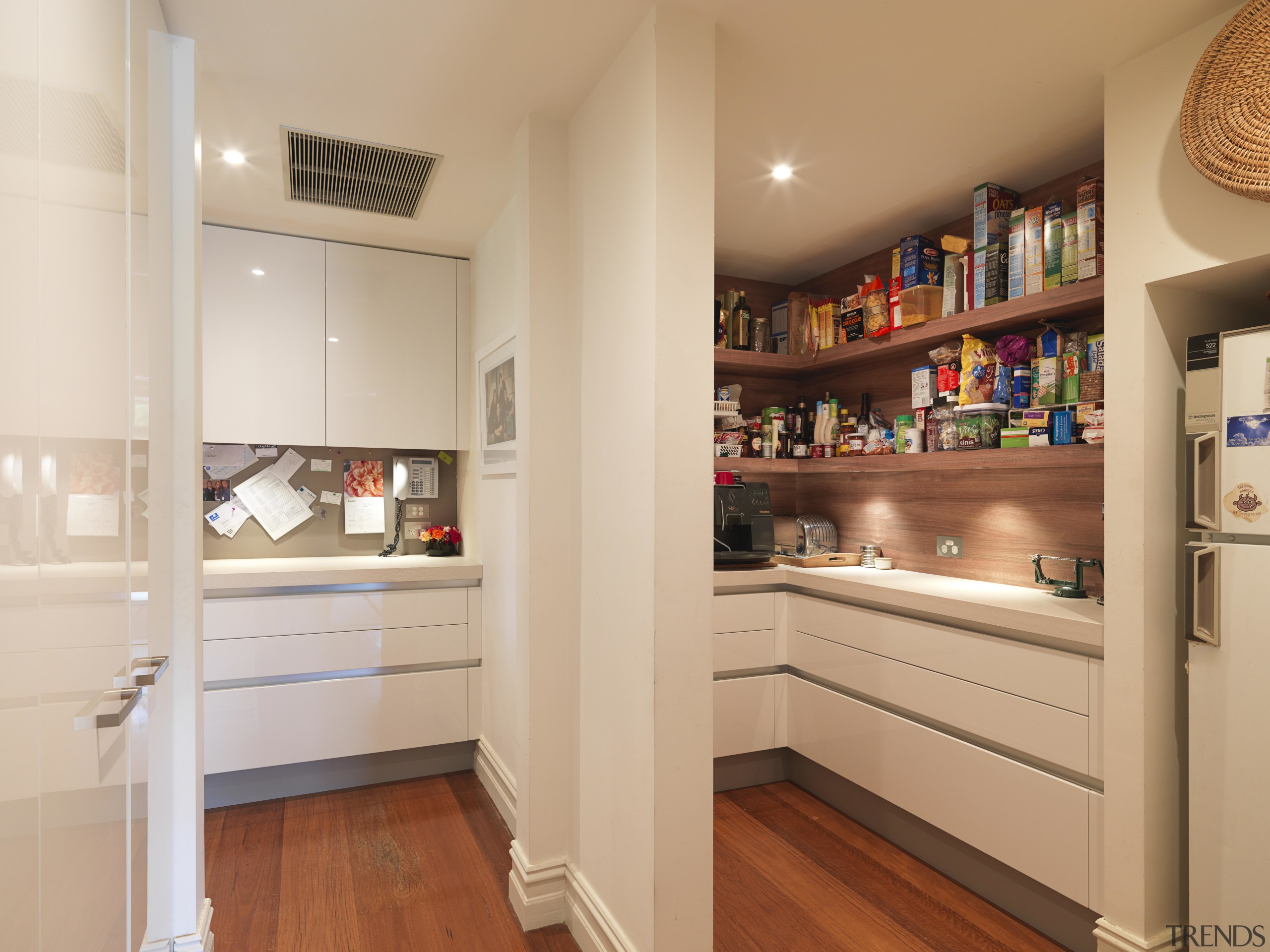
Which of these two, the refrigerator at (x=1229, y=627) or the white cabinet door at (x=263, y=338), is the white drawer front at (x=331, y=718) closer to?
the white cabinet door at (x=263, y=338)

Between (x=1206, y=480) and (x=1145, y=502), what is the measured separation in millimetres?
136

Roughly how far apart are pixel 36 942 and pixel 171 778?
109 centimetres

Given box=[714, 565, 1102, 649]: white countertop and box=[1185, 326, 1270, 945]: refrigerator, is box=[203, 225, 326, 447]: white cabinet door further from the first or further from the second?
box=[1185, 326, 1270, 945]: refrigerator

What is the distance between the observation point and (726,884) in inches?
94.8

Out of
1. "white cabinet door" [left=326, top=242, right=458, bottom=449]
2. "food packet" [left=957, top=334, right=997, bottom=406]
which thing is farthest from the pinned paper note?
"food packet" [left=957, top=334, right=997, bottom=406]

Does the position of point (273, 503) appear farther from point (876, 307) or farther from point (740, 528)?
point (876, 307)

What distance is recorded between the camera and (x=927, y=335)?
2.83 meters

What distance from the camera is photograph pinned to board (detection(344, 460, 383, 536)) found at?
369 cm

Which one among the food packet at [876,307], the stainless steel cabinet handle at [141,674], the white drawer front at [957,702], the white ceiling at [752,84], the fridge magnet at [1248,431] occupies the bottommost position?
the white drawer front at [957,702]

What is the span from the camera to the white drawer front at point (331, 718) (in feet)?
9.52

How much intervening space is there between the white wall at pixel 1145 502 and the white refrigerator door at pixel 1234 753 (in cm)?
9

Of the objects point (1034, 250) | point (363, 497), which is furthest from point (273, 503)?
point (1034, 250)

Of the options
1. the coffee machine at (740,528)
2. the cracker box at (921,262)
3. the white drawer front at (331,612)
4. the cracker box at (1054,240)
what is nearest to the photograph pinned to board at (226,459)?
the white drawer front at (331,612)

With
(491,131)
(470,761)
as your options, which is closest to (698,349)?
(491,131)
